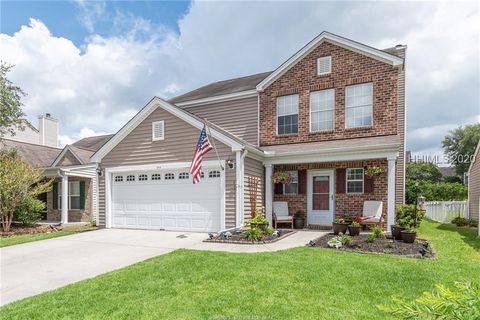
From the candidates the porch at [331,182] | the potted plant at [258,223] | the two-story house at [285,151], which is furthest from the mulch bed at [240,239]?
the porch at [331,182]


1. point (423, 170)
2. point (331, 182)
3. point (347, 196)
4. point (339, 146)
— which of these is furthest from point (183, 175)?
point (423, 170)

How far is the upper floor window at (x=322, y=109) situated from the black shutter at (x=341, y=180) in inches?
68.7

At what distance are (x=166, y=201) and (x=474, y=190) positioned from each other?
15.1m

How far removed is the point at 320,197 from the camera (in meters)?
12.0

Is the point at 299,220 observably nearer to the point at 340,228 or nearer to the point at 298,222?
the point at 298,222

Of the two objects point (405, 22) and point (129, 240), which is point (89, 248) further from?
point (405, 22)

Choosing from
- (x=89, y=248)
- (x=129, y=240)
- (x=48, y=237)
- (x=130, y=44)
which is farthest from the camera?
(x=130, y=44)

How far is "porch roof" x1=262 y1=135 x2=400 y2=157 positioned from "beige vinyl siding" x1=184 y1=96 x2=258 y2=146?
1347 mm

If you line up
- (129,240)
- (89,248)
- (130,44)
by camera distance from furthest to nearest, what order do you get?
(130,44), (129,240), (89,248)

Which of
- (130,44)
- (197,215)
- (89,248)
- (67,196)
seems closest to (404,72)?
(197,215)

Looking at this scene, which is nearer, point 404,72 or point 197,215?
point 197,215

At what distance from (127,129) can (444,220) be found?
16729 millimetres

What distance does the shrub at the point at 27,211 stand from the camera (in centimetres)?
1372

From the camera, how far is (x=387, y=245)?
7434 millimetres
